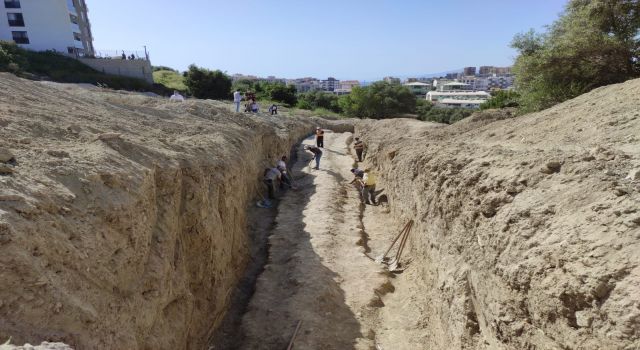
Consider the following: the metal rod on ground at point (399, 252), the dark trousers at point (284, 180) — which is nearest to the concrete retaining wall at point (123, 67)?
the dark trousers at point (284, 180)

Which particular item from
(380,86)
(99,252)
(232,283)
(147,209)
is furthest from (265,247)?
(380,86)

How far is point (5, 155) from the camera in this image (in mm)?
5629

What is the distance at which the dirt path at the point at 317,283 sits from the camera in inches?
334

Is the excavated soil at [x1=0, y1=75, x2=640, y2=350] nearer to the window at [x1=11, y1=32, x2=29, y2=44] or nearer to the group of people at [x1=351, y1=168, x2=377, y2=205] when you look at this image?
the group of people at [x1=351, y1=168, x2=377, y2=205]

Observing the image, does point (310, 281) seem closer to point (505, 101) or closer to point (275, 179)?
point (275, 179)

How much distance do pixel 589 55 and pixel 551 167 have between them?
971 centimetres

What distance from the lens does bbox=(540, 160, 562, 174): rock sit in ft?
21.0

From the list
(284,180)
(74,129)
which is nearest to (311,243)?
(284,180)

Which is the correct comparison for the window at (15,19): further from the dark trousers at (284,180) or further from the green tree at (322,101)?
the dark trousers at (284,180)

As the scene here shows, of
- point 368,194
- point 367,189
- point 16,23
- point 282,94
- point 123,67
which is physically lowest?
point 368,194

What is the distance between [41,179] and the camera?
217 inches

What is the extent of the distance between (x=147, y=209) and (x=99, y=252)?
1537 mm

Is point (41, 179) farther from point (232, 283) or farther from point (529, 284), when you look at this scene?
point (529, 284)

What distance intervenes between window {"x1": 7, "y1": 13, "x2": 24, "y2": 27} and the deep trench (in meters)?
43.8
